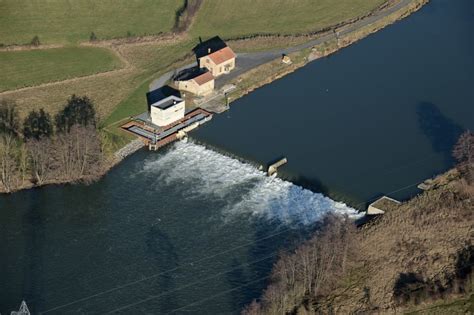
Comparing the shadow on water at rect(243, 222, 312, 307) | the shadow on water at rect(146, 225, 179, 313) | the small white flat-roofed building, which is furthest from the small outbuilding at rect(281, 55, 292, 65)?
the shadow on water at rect(146, 225, 179, 313)

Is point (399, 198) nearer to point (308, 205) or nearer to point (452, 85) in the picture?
point (308, 205)

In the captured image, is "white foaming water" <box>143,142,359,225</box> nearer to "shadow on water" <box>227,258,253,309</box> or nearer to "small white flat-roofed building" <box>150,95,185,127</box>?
"small white flat-roofed building" <box>150,95,185,127</box>

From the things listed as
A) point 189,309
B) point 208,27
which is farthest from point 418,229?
point 208,27

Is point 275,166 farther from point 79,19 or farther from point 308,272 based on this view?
point 79,19

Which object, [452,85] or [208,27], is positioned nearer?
[452,85]

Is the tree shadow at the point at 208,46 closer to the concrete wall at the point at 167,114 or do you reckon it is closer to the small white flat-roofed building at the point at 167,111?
the small white flat-roofed building at the point at 167,111

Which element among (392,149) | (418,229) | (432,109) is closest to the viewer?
(418,229)
